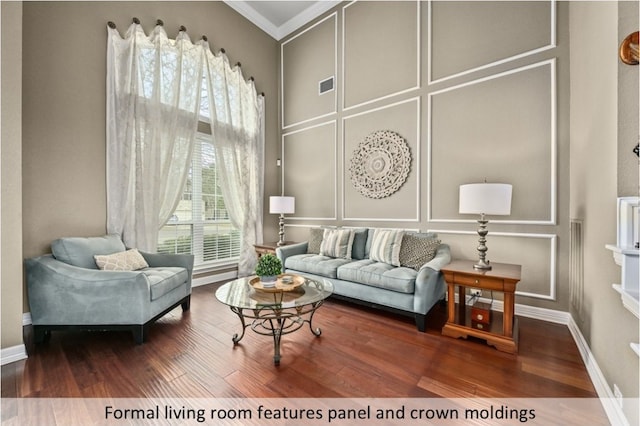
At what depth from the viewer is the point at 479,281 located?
2158mm

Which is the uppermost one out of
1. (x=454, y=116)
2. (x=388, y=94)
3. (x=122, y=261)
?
(x=388, y=94)

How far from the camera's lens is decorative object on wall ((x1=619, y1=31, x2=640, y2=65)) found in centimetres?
119

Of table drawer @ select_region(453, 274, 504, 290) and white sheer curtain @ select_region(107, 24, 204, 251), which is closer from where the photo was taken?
table drawer @ select_region(453, 274, 504, 290)

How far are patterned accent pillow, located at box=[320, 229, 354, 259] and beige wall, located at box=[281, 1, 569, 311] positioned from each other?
0.47m

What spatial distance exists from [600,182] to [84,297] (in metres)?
3.75

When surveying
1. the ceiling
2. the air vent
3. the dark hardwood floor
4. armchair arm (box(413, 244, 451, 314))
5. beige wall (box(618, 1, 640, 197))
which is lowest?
the dark hardwood floor

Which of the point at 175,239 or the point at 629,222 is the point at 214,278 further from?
the point at 629,222

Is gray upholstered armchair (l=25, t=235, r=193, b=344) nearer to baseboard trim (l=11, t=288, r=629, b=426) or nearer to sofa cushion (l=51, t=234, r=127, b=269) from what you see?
sofa cushion (l=51, t=234, r=127, b=269)

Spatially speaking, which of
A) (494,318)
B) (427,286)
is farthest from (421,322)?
(494,318)

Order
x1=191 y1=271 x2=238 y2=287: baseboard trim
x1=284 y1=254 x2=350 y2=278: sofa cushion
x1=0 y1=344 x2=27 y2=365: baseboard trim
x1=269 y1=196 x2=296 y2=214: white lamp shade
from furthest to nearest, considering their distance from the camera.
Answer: x1=269 y1=196 x2=296 y2=214: white lamp shade, x1=191 y1=271 x2=238 y2=287: baseboard trim, x1=284 y1=254 x2=350 y2=278: sofa cushion, x1=0 y1=344 x2=27 y2=365: baseboard trim

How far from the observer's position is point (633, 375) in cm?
119

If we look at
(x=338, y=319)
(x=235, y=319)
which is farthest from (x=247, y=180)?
(x=338, y=319)

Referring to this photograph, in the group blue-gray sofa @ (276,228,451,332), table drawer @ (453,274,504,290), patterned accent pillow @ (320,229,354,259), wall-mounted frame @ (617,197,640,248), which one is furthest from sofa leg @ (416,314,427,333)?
wall-mounted frame @ (617,197,640,248)

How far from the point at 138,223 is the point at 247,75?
9.31ft
